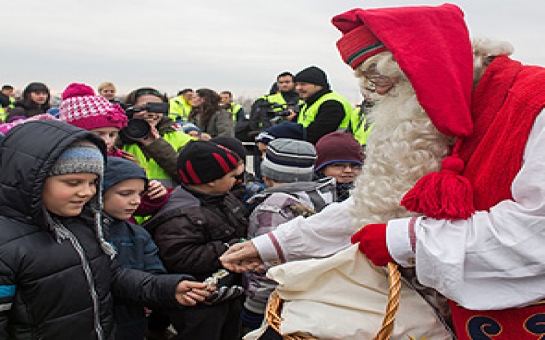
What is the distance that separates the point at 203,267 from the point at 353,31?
5.11 ft

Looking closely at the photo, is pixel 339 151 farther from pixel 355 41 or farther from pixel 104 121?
pixel 355 41

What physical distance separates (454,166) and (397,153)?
20 cm

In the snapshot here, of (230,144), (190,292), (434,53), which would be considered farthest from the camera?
(230,144)

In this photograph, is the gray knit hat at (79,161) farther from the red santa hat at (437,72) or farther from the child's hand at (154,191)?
the red santa hat at (437,72)

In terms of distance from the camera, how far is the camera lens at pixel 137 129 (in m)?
3.36

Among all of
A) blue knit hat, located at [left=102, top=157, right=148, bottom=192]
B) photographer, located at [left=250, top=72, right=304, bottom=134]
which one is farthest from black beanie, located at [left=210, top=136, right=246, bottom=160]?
photographer, located at [left=250, top=72, right=304, bottom=134]

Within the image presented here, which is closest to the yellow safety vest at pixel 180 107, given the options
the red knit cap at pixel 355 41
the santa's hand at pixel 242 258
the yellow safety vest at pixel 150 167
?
Result: the yellow safety vest at pixel 150 167

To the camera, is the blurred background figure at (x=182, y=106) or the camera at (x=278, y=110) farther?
the blurred background figure at (x=182, y=106)

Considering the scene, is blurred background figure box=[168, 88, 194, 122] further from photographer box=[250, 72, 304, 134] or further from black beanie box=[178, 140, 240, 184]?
black beanie box=[178, 140, 240, 184]

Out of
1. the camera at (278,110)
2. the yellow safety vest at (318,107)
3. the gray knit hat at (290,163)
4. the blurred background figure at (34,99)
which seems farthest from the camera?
the blurred background figure at (34,99)

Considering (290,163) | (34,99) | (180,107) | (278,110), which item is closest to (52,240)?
(290,163)

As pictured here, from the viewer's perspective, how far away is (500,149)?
1.25 metres

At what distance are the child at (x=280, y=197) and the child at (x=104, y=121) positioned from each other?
0.59 m

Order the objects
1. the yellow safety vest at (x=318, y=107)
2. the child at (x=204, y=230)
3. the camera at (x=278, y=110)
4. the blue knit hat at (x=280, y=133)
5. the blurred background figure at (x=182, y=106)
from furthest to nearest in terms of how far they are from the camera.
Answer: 1. the blurred background figure at (x=182, y=106)
2. the camera at (x=278, y=110)
3. the yellow safety vest at (x=318, y=107)
4. the blue knit hat at (x=280, y=133)
5. the child at (x=204, y=230)
